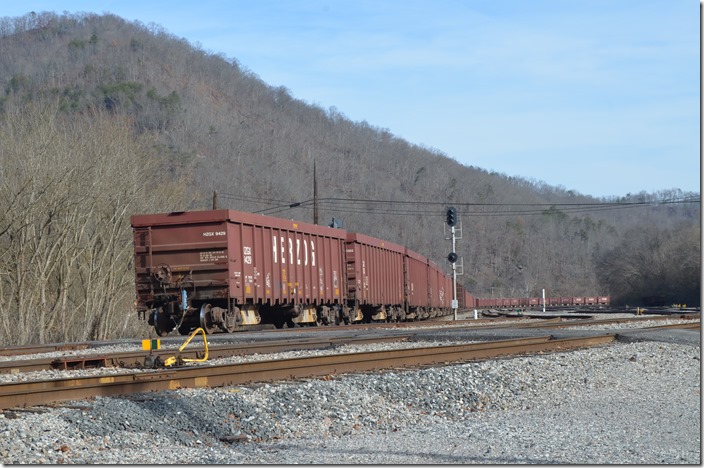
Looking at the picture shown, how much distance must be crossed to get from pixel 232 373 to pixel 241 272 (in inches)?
458

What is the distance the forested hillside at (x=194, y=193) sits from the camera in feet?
95.5

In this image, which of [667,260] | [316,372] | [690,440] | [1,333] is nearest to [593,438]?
[690,440]

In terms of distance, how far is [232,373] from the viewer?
11.0 metres

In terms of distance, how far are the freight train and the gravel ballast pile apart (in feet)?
36.4

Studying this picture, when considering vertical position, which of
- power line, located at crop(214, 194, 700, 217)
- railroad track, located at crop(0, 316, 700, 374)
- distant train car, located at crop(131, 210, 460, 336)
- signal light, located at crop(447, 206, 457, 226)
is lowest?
railroad track, located at crop(0, 316, 700, 374)

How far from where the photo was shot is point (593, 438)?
8086 millimetres

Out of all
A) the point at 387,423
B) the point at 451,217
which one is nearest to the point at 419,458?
the point at 387,423

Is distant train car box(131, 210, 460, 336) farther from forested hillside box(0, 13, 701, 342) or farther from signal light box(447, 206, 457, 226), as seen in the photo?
signal light box(447, 206, 457, 226)

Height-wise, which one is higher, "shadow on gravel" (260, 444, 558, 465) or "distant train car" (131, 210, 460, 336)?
"distant train car" (131, 210, 460, 336)

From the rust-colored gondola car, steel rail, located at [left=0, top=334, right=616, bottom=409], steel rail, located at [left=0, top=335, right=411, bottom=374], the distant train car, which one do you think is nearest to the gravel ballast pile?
steel rail, located at [left=0, top=334, right=616, bottom=409]

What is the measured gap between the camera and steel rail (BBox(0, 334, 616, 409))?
938cm

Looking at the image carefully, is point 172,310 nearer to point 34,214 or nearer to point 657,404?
point 34,214

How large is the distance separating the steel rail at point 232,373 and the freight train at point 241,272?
850 centimetres

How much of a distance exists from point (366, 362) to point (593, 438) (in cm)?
520
